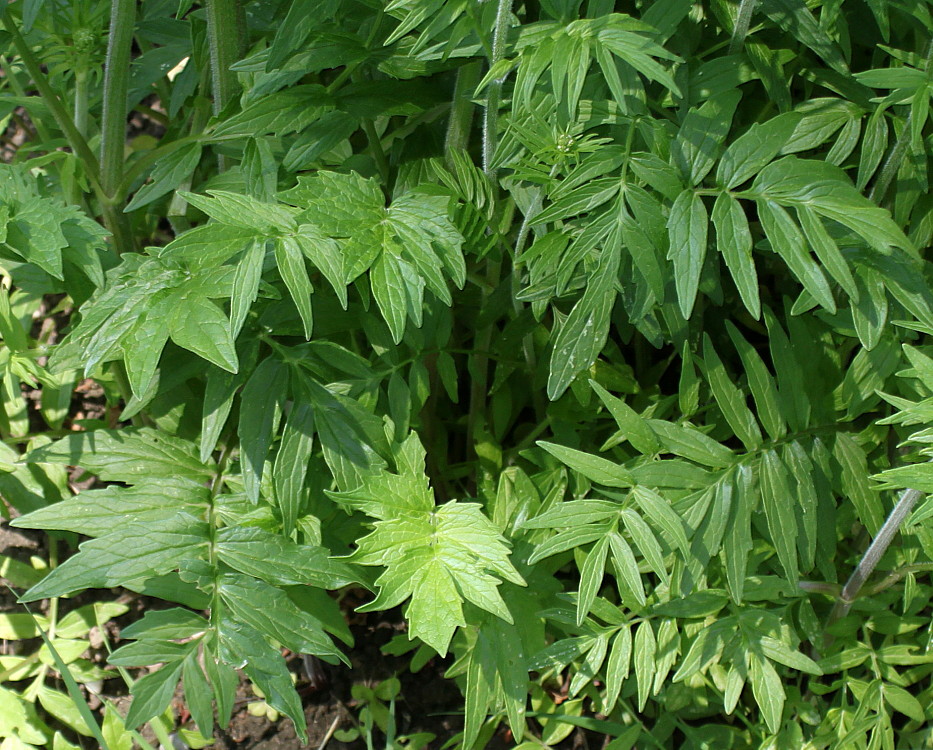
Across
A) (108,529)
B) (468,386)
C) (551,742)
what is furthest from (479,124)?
(551,742)

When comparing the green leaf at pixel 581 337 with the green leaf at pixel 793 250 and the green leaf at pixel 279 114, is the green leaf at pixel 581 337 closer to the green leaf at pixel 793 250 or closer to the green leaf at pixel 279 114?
the green leaf at pixel 793 250

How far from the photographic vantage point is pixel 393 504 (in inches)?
52.7

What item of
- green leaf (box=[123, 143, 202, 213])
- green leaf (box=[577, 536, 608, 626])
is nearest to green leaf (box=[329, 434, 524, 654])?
green leaf (box=[577, 536, 608, 626])

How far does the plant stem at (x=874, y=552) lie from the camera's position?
4.48ft

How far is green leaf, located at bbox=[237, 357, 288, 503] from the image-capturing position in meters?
1.45

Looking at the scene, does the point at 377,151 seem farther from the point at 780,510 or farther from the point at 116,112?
the point at 780,510

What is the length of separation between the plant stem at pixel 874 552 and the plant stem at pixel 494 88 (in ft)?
2.69

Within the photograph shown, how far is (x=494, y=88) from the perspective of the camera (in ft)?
4.29

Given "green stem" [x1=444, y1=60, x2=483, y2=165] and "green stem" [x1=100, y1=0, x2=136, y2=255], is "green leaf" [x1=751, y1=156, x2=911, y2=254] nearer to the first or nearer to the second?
"green stem" [x1=444, y1=60, x2=483, y2=165]

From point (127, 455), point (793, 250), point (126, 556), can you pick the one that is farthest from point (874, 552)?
point (127, 455)

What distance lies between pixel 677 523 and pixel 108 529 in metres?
0.92

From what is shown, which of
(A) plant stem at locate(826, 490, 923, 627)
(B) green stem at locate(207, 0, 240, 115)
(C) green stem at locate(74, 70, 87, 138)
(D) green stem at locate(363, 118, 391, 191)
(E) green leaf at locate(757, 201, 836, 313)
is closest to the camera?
(E) green leaf at locate(757, 201, 836, 313)

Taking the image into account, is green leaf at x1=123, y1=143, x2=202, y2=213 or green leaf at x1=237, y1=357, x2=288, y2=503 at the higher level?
green leaf at x1=123, y1=143, x2=202, y2=213

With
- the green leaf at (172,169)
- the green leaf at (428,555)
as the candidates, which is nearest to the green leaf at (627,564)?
the green leaf at (428,555)
